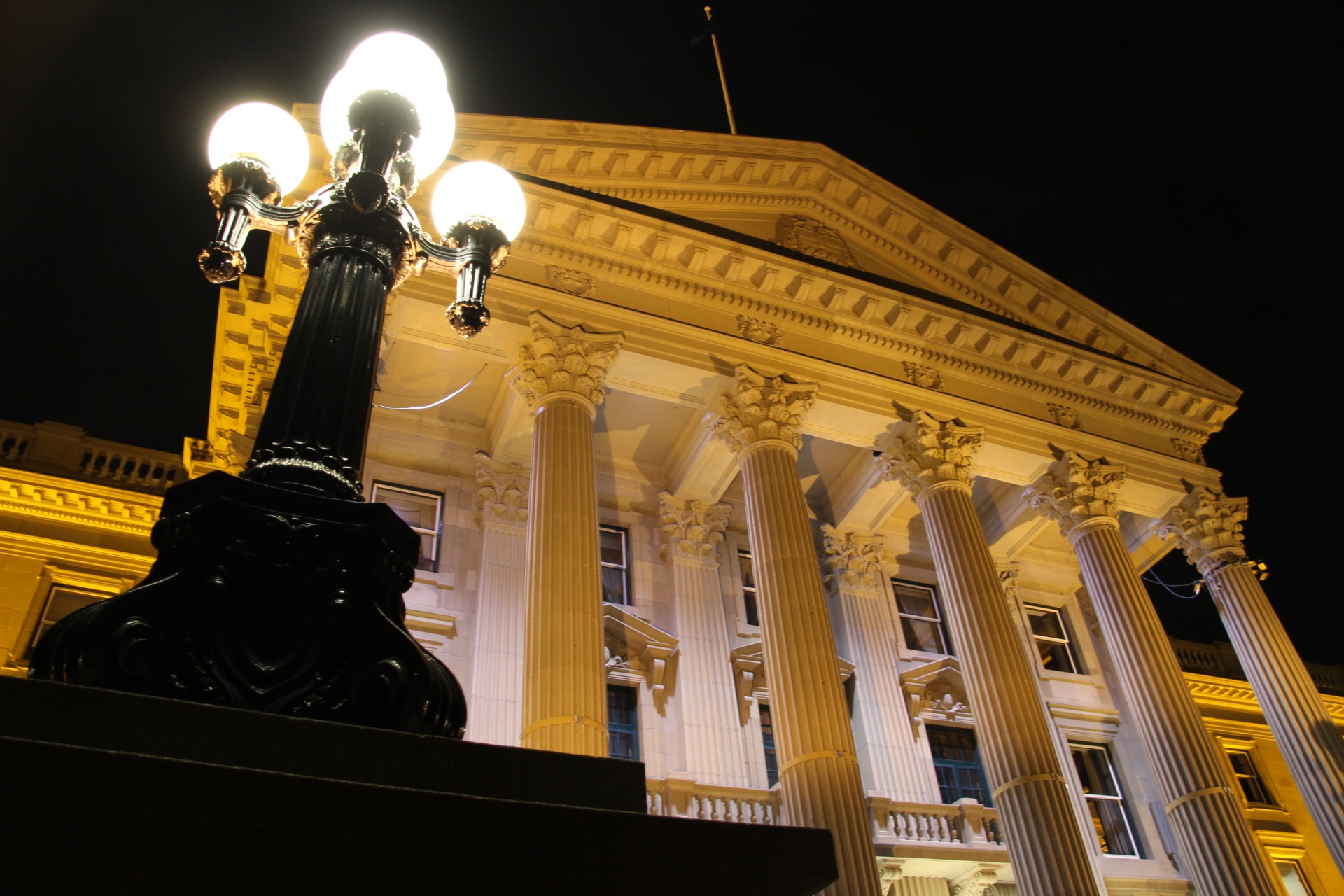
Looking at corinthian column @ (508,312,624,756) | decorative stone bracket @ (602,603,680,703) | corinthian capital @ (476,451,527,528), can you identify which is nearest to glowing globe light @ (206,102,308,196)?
corinthian column @ (508,312,624,756)

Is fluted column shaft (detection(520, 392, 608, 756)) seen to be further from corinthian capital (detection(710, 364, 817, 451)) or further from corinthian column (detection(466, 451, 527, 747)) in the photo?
corinthian capital (detection(710, 364, 817, 451))

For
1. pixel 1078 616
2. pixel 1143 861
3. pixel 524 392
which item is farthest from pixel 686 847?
pixel 1078 616

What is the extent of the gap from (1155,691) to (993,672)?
380cm

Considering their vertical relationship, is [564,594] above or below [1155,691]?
below

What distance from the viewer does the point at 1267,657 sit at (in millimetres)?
19219

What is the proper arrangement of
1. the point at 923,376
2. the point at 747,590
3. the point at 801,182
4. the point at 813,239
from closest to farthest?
1. the point at 923,376
2. the point at 747,590
3. the point at 813,239
4. the point at 801,182

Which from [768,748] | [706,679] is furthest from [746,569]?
[768,748]

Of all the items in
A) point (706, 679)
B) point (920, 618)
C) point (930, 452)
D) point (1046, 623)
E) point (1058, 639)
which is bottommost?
point (706, 679)

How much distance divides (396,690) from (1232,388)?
24.2 metres

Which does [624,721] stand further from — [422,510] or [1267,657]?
[1267,657]

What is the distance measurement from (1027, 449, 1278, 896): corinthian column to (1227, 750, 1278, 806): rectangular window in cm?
821

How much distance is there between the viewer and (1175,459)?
21.3m

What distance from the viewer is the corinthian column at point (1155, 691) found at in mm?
14992

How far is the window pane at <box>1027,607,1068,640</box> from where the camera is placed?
77.4ft
